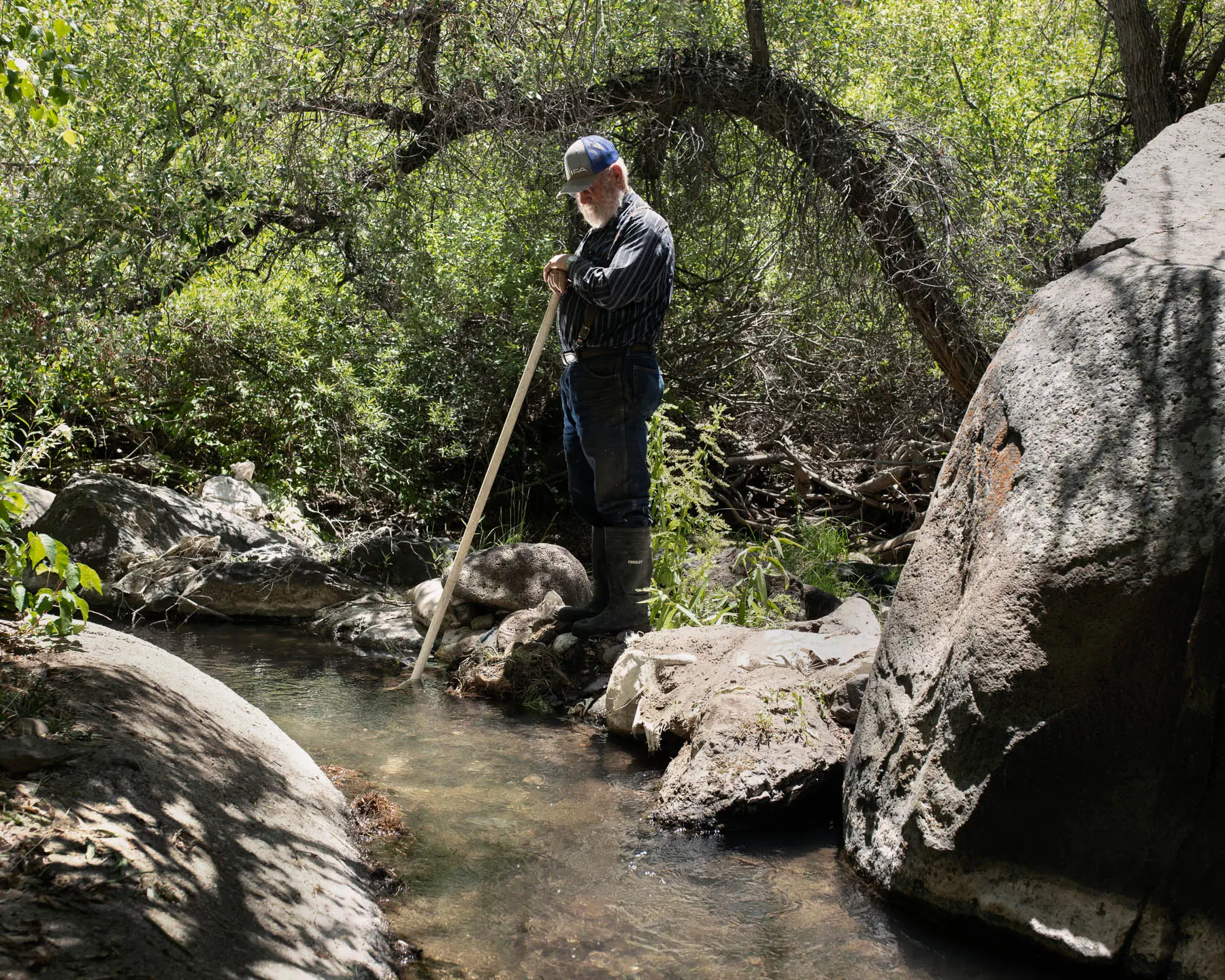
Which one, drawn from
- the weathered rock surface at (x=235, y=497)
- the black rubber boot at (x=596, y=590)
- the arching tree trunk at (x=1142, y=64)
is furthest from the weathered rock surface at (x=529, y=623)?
the arching tree trunk at (x=1142, y=64)

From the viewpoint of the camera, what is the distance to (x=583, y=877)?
10.3ft

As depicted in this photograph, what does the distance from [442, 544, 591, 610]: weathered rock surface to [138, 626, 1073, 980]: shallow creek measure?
4.61 feet

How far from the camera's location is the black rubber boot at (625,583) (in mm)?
5281

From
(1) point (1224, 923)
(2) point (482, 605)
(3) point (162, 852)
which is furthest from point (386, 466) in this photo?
(1) point (1224, 923)

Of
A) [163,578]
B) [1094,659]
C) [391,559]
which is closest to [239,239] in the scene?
[163,578]

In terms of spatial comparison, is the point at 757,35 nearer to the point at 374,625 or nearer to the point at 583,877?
the point at 374,625

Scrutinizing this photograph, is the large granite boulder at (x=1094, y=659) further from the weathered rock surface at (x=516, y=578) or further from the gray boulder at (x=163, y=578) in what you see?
A: the gray boulder at (x=163, y=578)

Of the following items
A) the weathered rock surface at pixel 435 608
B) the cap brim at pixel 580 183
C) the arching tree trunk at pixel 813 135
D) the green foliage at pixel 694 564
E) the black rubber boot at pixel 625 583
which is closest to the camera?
the cap brim at pixel 580 183

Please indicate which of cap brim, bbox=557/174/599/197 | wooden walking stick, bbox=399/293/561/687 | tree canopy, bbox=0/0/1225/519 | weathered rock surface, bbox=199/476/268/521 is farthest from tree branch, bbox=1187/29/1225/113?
weathered rock surface, bbox=199/476/268/521

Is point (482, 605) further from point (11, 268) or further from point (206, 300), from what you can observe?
point (206, 300)

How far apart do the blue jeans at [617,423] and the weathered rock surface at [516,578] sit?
0.99 metres

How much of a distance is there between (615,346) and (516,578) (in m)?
1.69

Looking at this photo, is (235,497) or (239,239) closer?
(239,239)

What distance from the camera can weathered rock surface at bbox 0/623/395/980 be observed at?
81.6 inches
